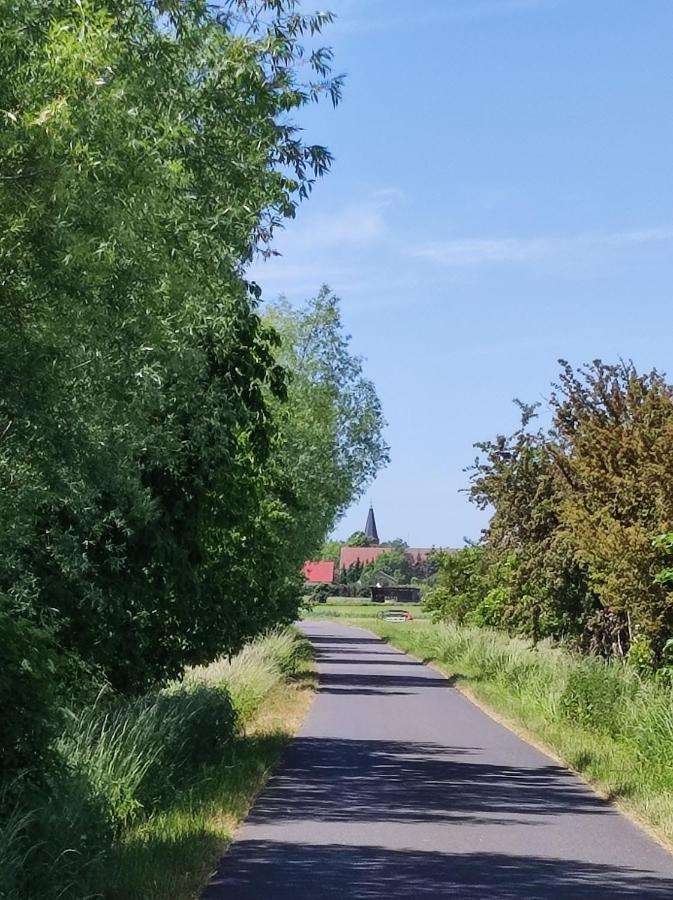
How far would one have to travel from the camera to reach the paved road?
33.8 feet

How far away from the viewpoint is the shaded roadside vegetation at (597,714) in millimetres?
15336

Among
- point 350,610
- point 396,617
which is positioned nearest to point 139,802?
point 396,617

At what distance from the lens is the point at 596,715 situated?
21.0 metres

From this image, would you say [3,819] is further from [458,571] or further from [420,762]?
[458,571]

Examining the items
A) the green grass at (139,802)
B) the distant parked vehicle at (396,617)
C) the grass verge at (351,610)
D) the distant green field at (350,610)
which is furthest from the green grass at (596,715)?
the grass verge at (351,610)

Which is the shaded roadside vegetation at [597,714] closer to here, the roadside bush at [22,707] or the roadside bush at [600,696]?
the roadside bush at [600,696]

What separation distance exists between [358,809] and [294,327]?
128 ft

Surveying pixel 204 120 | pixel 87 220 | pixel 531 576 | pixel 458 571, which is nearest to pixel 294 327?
pixel 458 571

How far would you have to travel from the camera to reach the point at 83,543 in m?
14.6

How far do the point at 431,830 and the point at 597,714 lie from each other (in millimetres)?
8319

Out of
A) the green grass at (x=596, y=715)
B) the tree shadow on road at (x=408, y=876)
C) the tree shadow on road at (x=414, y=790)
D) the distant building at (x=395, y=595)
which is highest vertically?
the distant building at (x=395, y=595)

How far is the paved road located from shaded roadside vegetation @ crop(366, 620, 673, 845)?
33cm

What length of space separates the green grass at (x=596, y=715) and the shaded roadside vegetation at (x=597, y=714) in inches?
0.6

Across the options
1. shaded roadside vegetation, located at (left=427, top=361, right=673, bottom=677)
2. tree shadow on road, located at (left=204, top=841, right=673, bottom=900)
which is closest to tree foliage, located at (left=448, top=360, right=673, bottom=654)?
shaded roadside vegetation, located at (left=427, top=361, right=673, bottom=677)
